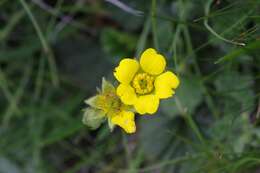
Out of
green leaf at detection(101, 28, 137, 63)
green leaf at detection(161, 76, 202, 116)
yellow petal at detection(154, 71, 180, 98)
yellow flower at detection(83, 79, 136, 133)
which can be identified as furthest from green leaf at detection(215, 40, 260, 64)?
green leaf at detection(101, 28, 137, 63)

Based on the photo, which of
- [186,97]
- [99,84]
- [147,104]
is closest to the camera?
[147,104]

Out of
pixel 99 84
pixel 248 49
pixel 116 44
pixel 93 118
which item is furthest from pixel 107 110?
pixel 99 84

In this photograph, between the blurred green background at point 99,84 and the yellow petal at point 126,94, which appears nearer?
the yellow petal at point 126,94

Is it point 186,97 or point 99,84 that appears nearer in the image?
point 186,97

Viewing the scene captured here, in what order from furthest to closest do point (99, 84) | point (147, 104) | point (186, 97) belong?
point (99, 84)
point (186, 97)
point (147, 104)

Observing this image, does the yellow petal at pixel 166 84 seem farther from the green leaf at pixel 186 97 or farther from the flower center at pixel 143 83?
the green leaf at pixel 186 97

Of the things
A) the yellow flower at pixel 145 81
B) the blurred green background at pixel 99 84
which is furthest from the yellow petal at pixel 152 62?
the blurred green background at pixel 99 84

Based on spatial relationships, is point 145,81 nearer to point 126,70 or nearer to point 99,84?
point 126,70
